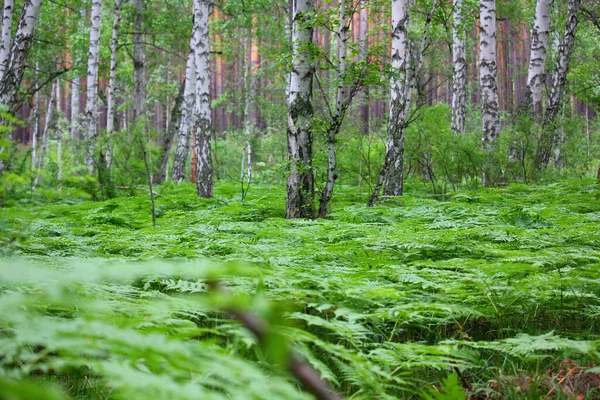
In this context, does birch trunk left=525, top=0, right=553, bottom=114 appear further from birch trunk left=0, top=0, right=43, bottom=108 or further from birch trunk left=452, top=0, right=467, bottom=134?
birch trunk left=0, top=0, right=43, bottom=108

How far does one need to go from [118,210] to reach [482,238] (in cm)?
561

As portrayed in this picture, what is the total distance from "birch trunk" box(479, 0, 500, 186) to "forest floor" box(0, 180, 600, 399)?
6.32m

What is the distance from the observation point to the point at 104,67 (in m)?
20.7

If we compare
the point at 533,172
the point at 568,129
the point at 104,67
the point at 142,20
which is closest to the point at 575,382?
the point at 533,172

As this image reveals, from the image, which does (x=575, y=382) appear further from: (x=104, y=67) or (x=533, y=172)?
(x=104, y=67)

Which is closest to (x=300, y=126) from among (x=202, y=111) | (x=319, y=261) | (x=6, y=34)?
(x=319, y=261)

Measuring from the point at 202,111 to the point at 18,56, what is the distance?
3.74m

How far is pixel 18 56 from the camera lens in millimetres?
8953

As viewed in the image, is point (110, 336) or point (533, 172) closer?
point (110, 336)

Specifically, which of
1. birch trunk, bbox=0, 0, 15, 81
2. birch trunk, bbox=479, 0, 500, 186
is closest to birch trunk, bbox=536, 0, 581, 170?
birch trunk, bbox=479, 0, 500, 186

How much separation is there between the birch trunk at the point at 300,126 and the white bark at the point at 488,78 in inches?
226

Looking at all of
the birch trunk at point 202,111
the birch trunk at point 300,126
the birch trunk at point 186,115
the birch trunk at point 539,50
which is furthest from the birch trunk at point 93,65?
the birch trunk at point 539,50

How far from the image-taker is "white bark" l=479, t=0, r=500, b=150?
12.0 meters

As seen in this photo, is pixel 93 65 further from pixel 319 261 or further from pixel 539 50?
pixel 319 261
